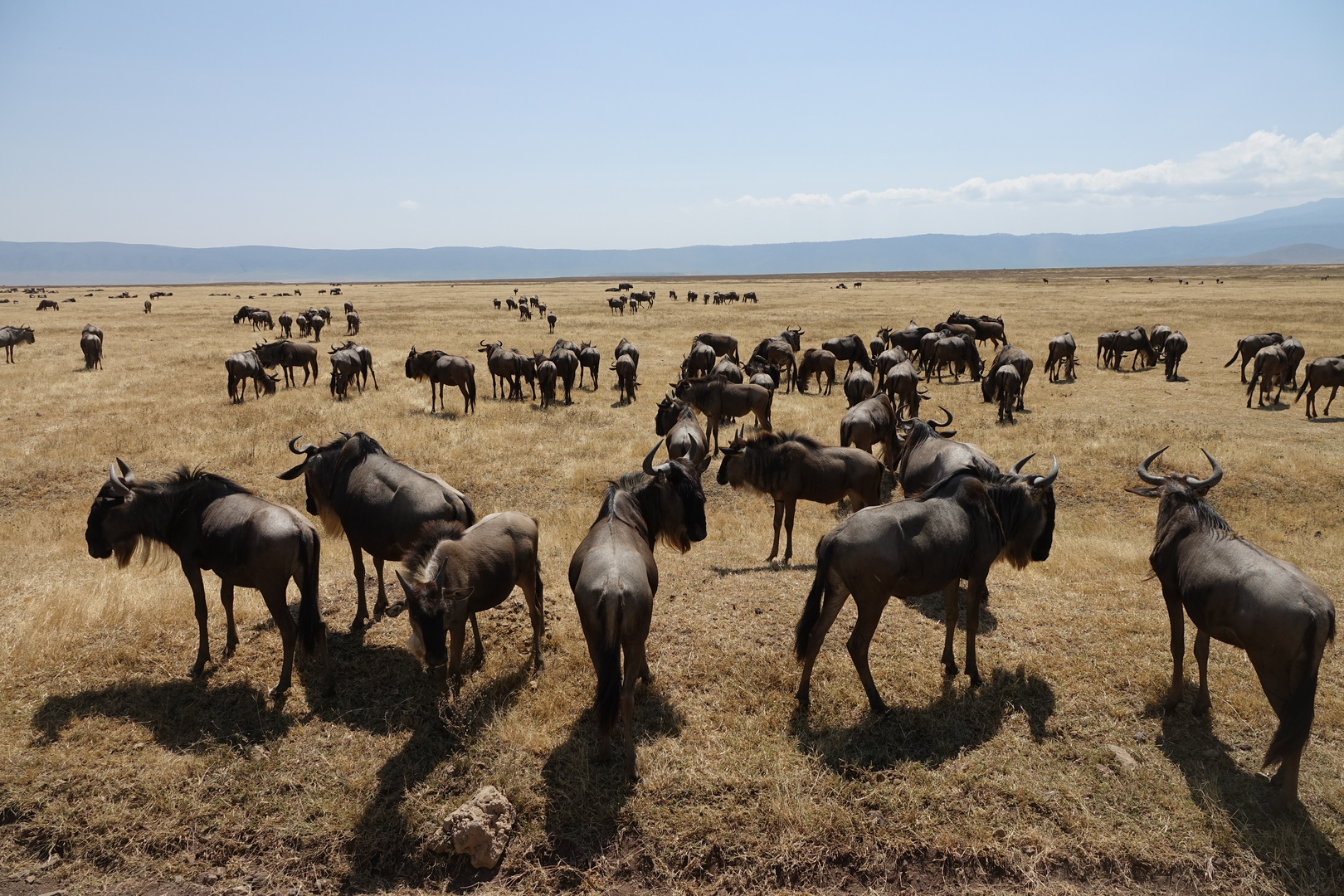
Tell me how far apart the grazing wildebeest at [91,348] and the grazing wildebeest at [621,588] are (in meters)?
29.3

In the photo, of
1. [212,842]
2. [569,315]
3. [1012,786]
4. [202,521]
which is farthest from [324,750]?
[569,315]

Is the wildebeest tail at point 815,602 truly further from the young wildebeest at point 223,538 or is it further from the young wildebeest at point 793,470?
the young wildebeest at point 223,538

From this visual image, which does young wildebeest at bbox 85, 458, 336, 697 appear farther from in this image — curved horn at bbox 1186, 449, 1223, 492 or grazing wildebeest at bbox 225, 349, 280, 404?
grazing wildebeest at bbox 225, 349, 280, 404

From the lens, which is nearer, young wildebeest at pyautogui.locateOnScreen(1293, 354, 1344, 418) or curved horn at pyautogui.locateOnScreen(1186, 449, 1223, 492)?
curved horn at pyautogui.locateOnScreen(1186, 449, 1223, 492)

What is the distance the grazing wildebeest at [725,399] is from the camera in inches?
668

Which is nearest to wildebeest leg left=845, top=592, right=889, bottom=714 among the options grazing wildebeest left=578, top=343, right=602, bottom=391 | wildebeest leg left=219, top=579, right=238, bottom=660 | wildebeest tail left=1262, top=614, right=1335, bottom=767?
wildebeest tail left=1262, top=614, right=1335, bottom=767

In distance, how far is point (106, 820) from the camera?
5.05 metres

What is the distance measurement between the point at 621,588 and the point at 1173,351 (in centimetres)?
2846

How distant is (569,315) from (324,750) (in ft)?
164

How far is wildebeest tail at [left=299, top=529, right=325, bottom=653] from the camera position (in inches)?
250

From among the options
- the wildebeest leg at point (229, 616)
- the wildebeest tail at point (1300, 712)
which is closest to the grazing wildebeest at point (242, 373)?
the wildebeest leg at point (229, 616)

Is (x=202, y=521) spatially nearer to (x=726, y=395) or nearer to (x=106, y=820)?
(x=106, y=820)

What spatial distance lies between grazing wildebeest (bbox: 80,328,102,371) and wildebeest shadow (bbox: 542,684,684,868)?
1182 inches

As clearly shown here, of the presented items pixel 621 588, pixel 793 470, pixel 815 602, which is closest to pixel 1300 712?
pixel 815 602
